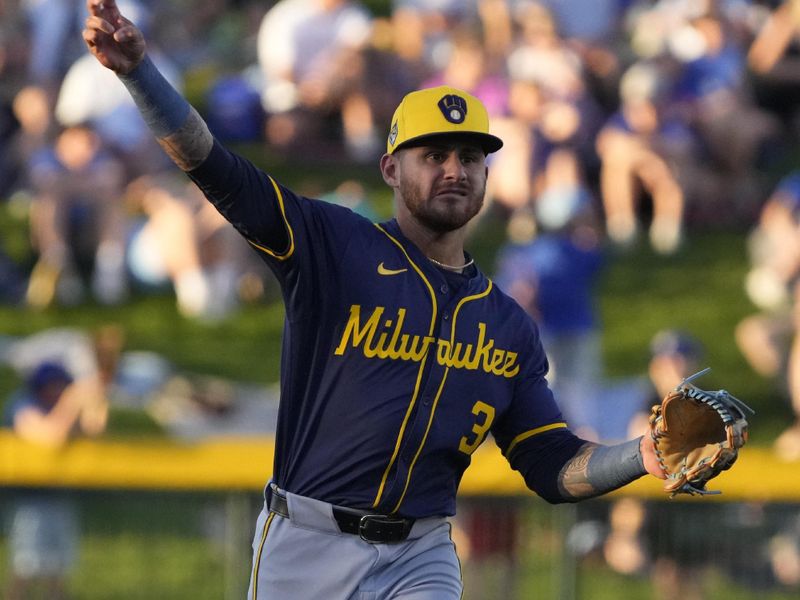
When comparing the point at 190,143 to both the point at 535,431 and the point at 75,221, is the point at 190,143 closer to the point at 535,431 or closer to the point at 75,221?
the point at 535,431

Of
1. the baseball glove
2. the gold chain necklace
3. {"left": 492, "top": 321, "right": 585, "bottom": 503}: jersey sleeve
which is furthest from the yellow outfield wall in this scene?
the baseball glove

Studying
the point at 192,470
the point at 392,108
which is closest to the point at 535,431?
the point at 192,470

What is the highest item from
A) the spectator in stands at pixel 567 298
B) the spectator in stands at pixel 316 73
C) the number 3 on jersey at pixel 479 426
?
the spectator in stands at pixel 316 73

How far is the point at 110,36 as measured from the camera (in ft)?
12.5

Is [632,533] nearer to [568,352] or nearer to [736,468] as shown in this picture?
[736,468]

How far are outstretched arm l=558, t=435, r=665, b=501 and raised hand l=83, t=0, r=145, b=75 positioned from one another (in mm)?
1740

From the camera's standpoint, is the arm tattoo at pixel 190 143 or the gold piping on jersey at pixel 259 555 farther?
the gold piping on jersey at pixel 259 555

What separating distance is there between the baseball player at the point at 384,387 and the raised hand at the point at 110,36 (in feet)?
1.93

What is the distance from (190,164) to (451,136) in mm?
781

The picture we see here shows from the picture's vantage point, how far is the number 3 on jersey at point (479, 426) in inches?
174

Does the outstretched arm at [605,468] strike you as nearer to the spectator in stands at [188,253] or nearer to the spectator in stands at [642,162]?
the spectator in stands at [188,253]

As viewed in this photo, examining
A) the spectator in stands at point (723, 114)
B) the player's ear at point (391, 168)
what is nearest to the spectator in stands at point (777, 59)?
the spectator in stands at point (723, 114)

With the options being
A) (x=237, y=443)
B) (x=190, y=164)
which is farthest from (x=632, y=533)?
(x=190, y=164)

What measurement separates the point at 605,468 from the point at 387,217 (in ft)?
23.7
